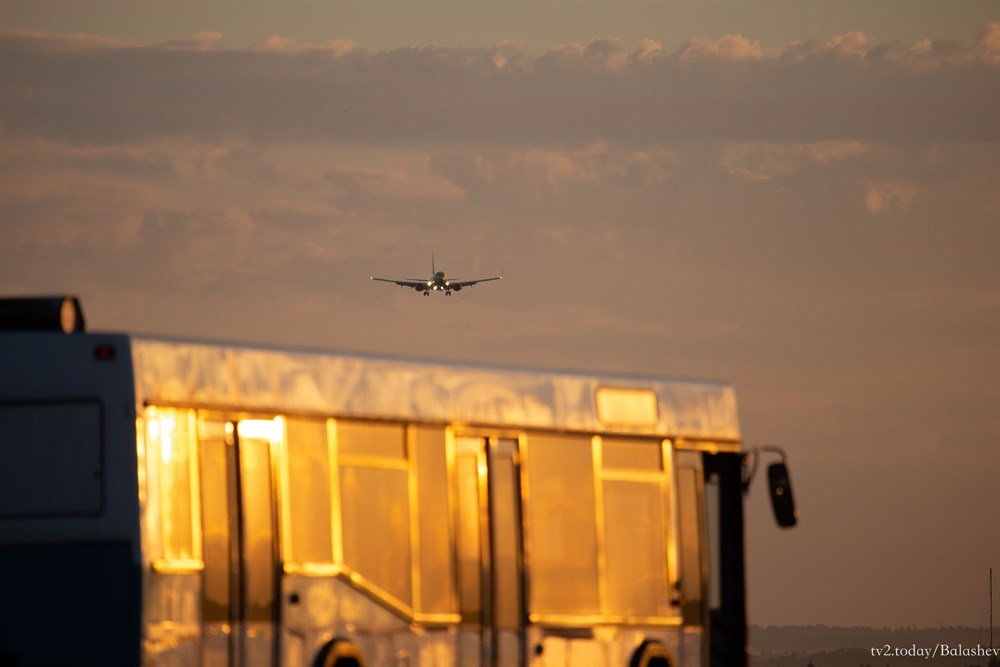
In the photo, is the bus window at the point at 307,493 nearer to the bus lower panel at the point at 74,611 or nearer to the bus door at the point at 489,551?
the bus door at the point at 489,551

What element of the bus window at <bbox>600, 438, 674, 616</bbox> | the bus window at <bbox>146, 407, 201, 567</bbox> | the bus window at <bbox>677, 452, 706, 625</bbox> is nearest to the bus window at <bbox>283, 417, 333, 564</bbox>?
the bus window at <bbox>146, 407, 201, 567</bbox>

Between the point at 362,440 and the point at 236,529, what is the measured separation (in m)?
1.31

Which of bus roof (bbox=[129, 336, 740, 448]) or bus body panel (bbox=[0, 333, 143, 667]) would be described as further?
bus roof (bbox=[129, 336, 740, 448])

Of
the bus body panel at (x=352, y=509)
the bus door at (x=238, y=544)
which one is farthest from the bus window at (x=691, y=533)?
the bus door at (x=238, y=544)

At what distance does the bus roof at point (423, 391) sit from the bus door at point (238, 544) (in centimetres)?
21

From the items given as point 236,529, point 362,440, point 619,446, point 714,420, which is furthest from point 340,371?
point 714,420

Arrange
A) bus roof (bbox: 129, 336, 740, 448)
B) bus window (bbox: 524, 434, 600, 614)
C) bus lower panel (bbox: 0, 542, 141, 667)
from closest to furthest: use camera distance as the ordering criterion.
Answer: bus lower panel (bbox: 0, 542, 141, 667) < bus roof (bbox: 129, 336, 740, 448) < bus window (bbox: 524, 434, 600, 614)

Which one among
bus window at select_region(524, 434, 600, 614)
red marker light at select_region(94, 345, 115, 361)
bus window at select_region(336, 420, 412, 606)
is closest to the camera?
red marker light at select_region(94, 345, 115, 361)

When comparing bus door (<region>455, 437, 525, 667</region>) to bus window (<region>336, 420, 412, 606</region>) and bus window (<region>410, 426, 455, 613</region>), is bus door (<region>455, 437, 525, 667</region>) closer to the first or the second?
bus window (<region>410, 426, 455, 613</region>)

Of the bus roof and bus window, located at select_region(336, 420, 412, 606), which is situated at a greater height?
the bus roof

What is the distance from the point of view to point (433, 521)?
43.2 ft

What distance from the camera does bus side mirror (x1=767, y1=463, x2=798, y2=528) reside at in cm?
1581

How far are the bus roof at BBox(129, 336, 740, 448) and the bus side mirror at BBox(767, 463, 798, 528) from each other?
0.37 metres

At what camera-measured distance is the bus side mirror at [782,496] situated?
51.9 ft
